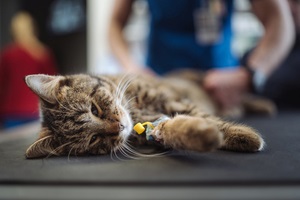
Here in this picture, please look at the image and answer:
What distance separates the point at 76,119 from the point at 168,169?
1.25ft

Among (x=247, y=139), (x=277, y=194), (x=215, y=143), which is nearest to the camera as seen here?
(x=277, y=194)

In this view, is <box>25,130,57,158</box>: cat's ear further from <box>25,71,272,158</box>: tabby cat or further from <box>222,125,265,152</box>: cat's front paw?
<box>222,125,265,152</box>: cat's front paw

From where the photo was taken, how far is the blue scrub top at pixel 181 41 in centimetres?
190

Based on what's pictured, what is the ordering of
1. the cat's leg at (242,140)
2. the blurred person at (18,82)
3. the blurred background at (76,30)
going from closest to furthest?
the cat's leg at (242,140)
the blurred person at (18,82)
the blurred background at (76,30)

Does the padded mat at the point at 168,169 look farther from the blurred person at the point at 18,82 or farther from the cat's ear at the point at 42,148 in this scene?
the blurred person at the point at 18,82

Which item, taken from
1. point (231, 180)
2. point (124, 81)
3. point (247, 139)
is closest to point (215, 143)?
point (231, 180)

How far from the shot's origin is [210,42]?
76.8 inches

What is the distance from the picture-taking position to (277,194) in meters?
0.53

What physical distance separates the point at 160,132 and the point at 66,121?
290 mm

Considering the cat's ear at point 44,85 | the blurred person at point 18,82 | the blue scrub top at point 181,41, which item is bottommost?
the blurred person at point 18,82

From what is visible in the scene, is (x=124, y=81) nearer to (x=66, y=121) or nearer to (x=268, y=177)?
(x=66, y=121)

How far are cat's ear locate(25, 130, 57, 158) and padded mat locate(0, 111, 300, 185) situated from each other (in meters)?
0.03

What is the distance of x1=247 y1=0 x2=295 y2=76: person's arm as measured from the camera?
1.46m

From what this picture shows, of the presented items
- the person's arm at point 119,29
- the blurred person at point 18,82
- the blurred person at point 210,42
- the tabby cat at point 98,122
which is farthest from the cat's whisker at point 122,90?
the blurred person at point 18,82
